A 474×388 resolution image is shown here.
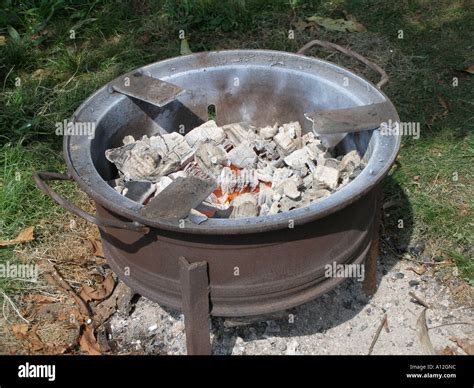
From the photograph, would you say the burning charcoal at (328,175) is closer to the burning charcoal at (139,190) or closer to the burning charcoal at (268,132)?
the burning charcoal at (268,132)

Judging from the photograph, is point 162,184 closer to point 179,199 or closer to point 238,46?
point 179,199

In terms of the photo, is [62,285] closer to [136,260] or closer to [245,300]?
[136,260]

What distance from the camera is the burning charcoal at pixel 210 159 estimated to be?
9.00ft

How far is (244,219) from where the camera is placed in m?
2.14

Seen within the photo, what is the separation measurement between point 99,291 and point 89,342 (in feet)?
0.98

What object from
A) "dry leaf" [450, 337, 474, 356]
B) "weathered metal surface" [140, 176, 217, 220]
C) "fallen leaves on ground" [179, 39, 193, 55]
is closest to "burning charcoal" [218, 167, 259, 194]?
"weathered metal surface" [140, 176, 217, 220]

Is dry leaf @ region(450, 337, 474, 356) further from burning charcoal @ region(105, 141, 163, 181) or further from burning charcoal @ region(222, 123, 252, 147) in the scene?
burning charcoal @ region(105, 141, 163, 181)

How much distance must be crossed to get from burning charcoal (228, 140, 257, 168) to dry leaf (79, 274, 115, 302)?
889 mm

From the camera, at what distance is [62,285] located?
125 inches

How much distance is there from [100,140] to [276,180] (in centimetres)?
71

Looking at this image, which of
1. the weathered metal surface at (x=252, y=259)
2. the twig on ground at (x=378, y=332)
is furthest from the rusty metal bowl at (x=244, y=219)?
the twig on ground at (x=378, y=332)

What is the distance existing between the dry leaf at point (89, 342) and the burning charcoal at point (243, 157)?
3.21ft
